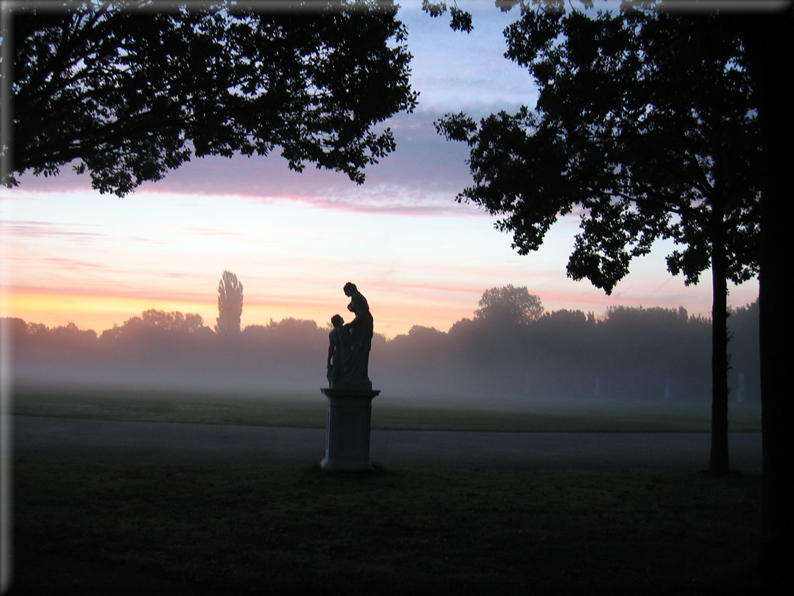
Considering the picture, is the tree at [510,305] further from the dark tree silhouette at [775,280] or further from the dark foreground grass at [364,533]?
the dark tree silhouette at [775,280]

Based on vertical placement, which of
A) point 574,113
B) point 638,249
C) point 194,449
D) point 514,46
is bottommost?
point 194,449

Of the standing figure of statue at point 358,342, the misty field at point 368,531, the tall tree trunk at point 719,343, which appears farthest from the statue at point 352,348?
the tall tree trunk at point 719,343

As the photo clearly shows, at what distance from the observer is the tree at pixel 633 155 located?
507 inches

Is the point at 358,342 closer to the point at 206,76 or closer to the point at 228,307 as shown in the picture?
the point at 206,76

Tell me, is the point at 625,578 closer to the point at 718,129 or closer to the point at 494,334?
the point at 718,129

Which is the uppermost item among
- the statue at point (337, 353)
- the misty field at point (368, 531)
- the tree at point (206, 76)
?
the tree at point (206, 76)

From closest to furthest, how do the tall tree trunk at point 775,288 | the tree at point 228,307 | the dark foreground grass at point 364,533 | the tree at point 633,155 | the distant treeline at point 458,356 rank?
the dark foreground grass at point 364,533, the tall tree trunk at point 775,288, the tree at point 633,155, the distant treeline at point 458,356, the tree at point 228,307

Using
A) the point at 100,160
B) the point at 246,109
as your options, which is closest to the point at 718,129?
the point at 246,109

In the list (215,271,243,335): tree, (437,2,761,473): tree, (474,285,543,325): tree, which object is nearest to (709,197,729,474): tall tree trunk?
(437,2,761,473): tree

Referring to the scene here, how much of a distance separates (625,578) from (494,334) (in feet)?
263

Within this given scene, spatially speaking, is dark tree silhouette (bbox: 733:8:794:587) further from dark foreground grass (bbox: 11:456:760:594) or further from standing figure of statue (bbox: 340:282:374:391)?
standing figure of statue (bbox: 340:282:374:391)

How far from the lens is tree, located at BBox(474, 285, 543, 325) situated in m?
90.5

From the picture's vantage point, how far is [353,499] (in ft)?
34.9

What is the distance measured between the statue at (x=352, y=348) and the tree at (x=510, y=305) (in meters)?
76.2
